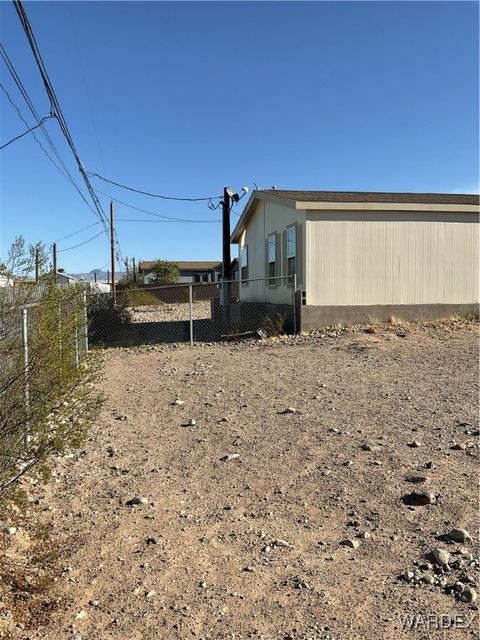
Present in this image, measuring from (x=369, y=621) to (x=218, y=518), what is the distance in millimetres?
1317

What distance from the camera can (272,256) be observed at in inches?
595

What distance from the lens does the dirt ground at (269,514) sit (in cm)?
251

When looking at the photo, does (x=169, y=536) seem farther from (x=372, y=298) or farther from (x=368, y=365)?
(x=372, y=298)

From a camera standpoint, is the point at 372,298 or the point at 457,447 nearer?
the point at 457,447

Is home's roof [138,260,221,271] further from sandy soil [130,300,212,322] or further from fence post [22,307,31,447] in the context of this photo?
fence post [22,307,31,447]

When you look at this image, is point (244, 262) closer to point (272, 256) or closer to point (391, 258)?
point (272, 256)

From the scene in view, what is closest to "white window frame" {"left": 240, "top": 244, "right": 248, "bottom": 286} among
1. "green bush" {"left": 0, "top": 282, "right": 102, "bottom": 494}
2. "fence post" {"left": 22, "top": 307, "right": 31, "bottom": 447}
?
"green bush" {"left": 0, "top": 282, "right": 102, "bottom": 494}

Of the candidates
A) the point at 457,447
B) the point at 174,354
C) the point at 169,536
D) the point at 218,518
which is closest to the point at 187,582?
the point at 169,536

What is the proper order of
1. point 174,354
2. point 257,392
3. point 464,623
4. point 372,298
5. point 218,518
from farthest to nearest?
point 372,298, point 174,354, point 257,392, point 218,518, point 464,623

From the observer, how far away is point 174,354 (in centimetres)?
1088

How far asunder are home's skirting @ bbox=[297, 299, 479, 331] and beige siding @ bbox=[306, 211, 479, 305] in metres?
0.15

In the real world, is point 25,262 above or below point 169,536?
above

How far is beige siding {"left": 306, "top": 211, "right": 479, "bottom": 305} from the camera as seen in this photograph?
40.2ft

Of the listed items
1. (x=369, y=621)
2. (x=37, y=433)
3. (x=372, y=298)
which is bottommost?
(x=369, y=621)
